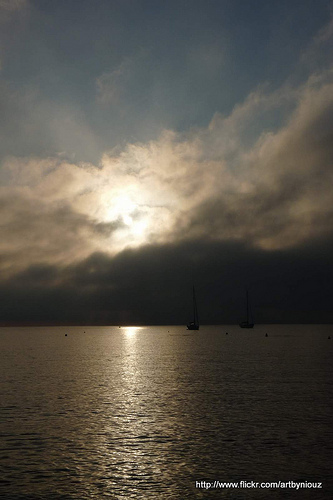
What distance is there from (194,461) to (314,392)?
37851 millimetres

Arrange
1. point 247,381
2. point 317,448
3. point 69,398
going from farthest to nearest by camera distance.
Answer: point 247,381
point 69,398
point 317,448

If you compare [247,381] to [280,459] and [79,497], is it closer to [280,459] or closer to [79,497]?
[280,459]

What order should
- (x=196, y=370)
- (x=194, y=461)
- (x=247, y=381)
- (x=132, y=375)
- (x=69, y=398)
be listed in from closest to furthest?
(x=194, y=461) → (x=69, y=398) → (x=247, y=381) → (x=132, y=375) → (x=196, y=370)

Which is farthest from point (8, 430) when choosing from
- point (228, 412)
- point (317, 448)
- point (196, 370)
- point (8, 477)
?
point (196, 370)

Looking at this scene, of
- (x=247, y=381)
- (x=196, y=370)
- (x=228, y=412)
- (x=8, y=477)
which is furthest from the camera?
(x=196, y=370)

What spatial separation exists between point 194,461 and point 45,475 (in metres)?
9.76

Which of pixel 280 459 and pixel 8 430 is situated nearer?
pixel 280 459

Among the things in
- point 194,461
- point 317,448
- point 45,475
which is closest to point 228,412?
point 317,448

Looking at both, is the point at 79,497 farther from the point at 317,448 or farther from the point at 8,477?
the point at 317,448

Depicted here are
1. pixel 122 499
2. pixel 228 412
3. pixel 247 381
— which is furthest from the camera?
pixel 247 381

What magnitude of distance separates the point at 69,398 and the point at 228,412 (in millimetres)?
21622

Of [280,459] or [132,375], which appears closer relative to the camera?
[280,459]

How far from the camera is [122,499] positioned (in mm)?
25109

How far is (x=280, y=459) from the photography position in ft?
107
